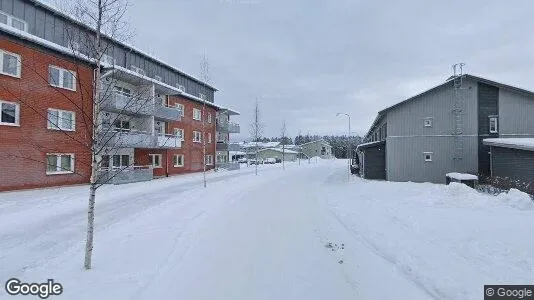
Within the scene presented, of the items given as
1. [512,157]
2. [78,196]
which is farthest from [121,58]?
[512,157]

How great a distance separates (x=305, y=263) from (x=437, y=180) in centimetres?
2240

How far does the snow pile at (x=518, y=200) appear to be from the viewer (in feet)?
47.4

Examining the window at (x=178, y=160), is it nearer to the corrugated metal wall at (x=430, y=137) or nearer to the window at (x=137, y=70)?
the window at (x=137, y=70)

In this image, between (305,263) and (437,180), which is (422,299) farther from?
(437,180)

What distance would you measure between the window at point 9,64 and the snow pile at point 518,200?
26564mm

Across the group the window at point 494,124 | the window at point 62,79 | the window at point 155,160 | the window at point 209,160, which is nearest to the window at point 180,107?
the window at point 155,160

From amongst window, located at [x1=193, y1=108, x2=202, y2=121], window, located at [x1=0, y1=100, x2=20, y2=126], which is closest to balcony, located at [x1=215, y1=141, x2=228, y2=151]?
window, located at [x1=193, y1=108, x2=202, y2=121]

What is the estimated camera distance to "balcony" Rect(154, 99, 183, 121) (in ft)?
107

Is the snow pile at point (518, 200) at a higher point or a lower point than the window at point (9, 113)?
lower

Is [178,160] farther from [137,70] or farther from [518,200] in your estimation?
[518,200]

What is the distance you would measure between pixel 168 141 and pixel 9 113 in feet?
47.8

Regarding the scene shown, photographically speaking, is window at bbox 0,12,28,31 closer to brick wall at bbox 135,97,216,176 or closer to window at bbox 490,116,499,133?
brick wall at bbox 135,97,216,176

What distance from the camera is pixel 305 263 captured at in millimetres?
7434

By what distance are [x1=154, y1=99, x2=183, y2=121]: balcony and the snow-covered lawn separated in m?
18.1
